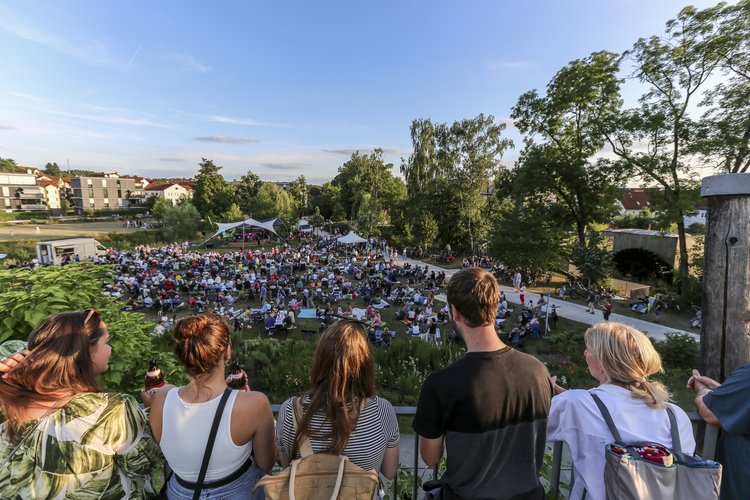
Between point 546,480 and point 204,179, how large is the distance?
189ft

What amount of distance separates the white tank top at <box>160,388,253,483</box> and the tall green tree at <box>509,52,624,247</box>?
896 inches

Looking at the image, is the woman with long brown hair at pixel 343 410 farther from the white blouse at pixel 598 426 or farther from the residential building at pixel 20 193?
the residential building at pixel 20 193

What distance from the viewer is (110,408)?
5.29 ft

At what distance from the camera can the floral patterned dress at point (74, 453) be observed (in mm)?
1505

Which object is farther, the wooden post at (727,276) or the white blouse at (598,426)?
the wooden post at (727,276)

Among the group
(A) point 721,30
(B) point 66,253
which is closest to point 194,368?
(A) point 721,30

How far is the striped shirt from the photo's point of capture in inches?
59.2

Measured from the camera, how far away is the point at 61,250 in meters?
25.1

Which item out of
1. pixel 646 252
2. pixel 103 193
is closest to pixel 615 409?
pixel 646 252

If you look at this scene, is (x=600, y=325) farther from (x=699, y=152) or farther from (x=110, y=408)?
(x=699, y=152)

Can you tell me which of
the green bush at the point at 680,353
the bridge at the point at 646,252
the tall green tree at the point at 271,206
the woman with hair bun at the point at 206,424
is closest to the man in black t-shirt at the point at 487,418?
the woman with hair bun at the point at 206,424

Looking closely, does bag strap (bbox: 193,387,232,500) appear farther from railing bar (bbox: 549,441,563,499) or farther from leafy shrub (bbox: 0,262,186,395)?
leafy shrub (bbox: 0,262,186,395)

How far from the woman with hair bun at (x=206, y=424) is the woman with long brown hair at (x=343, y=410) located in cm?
17

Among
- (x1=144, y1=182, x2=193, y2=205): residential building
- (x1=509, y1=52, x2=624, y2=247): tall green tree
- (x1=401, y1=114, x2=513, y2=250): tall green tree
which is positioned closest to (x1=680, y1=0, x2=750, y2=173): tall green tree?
(x1=509, y1=52, x2=624, y2=247): tall green tree
